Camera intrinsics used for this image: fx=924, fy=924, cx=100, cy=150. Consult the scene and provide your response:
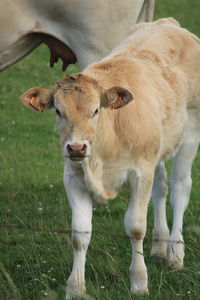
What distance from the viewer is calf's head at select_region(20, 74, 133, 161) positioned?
5.85 metres

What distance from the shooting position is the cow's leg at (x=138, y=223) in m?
6.47

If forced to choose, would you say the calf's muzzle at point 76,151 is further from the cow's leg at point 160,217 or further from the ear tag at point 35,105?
the cow's leg at point 160,217

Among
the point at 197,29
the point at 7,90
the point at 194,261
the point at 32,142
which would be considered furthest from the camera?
the point at 197,29

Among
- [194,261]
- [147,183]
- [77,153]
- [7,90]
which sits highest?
[77,153]

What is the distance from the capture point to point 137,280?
21.2 ft

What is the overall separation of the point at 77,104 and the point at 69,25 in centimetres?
308

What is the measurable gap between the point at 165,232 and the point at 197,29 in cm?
1297

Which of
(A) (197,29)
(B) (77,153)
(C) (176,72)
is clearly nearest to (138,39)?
(C) (176,72)

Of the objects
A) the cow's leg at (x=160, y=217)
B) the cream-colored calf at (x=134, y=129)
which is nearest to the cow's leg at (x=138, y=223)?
the cream-colored calf at (x=134, y=129)

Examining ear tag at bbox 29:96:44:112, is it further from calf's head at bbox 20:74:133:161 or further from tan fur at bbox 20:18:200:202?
tan fur at bbox 20:18:200:202

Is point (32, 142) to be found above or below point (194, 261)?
below

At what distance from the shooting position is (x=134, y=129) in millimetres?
6570

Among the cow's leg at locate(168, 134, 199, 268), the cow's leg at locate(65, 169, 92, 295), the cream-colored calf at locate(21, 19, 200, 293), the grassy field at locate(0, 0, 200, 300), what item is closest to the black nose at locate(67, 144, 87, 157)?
the cream-colored calf at locate(21, 19, 200, 293)

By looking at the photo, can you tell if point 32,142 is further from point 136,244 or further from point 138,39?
point 136,244
